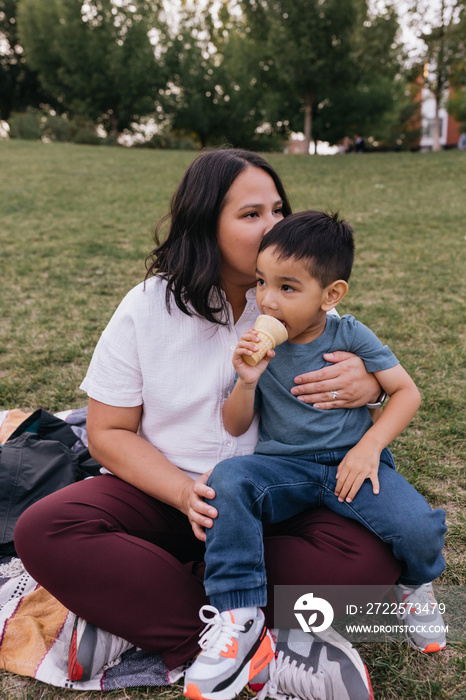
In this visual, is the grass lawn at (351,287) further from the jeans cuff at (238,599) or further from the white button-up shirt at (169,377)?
the white button-up shirt at (169,377)

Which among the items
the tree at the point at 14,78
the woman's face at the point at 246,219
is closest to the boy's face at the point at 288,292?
the woman's face at the point at 246,219

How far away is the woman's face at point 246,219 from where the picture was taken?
2154 mm

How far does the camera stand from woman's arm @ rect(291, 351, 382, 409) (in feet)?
6.81

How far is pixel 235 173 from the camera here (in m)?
2.17

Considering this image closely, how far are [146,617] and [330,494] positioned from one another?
734 mm

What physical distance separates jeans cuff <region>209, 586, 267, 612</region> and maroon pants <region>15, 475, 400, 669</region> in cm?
16

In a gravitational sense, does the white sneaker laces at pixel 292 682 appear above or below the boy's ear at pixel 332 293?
below

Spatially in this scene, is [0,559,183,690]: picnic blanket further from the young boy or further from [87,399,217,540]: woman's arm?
[87,399,217,540]: woman's arm

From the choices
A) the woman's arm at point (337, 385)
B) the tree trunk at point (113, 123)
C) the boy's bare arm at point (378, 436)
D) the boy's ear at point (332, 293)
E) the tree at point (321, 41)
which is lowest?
the boy's bare arm at point (378, 436)

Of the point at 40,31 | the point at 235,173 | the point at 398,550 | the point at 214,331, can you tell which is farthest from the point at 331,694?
the point at 40,31

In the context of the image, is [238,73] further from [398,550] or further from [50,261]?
[398,550]

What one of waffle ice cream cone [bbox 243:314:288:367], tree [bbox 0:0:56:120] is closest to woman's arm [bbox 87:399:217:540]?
waffle ice cream cone [bbox 243:314:288:367]

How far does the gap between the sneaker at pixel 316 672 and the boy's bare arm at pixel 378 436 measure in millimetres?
476

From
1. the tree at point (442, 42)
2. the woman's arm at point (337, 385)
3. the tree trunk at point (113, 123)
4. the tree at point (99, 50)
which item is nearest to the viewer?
the woman's arm at point (337, 385)
